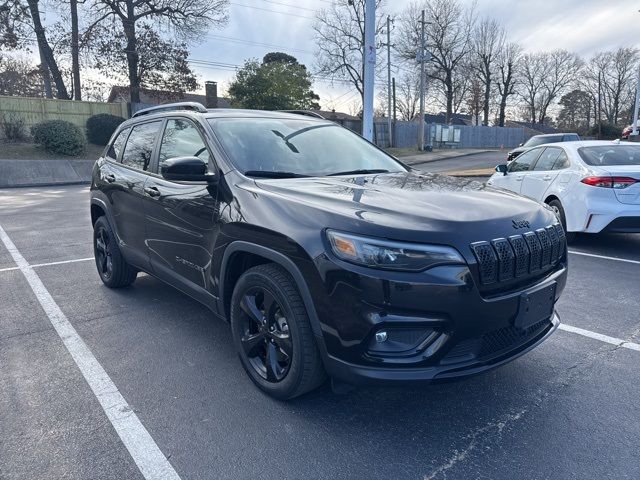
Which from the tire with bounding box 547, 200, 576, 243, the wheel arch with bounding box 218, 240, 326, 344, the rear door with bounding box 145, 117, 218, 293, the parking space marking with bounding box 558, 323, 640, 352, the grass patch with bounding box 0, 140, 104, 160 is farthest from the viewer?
the grass patch with bounding box 0, 140, 104, 160

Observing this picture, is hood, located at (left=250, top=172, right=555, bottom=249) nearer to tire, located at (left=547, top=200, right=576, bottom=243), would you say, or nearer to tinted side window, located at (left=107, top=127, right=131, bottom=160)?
tinted side window, located at (left=107, top=127, right=131, bottom=160)

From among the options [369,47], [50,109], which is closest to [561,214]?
[369,47]

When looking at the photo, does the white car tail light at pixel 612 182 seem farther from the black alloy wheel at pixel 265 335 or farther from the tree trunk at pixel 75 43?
the tree trunk at pixel 75 43

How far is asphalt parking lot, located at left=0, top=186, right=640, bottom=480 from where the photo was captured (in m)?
2.36

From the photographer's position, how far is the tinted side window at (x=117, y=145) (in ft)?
16.3

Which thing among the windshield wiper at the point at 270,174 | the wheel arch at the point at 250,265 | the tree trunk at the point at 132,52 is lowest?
the wheel arch at the point at 250,265

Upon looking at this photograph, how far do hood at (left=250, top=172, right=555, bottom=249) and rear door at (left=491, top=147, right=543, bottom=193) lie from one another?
5.14 metres

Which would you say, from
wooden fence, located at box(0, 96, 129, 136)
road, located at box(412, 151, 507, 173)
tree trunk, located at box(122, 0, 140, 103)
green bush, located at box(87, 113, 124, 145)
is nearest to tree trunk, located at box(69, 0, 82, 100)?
tree trunk, located at box(122, 0, 140, 103)

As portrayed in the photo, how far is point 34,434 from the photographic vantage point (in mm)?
2609

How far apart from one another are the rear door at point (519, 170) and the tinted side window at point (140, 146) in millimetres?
5534

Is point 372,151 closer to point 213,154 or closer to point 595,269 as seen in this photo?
point 213,154

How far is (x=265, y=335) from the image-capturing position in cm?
290

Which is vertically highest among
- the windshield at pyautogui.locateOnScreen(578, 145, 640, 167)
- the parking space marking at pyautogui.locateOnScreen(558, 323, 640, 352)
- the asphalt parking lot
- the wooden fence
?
the wooden fence

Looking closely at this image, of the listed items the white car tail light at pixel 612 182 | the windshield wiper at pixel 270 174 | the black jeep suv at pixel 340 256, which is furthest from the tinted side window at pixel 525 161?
the windshield wiper at pixel 270 174
